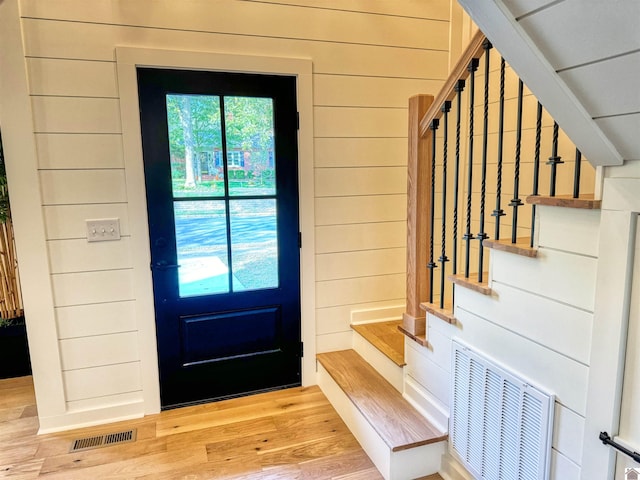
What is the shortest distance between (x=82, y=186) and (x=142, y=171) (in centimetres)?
32

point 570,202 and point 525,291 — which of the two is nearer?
point 570,202

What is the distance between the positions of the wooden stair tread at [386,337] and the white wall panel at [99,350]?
1.42 metres

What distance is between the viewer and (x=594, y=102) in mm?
→ 1130

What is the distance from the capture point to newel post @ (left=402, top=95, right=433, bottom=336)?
2.13m

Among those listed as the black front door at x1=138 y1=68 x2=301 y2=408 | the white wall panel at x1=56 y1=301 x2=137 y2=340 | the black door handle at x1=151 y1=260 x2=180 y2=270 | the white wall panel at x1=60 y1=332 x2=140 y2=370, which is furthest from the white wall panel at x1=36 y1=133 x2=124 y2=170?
the white wall panel at x1=60 y1=332 x2=140 y2=370

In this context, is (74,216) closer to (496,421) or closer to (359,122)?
(359,122)

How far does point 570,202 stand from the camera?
1.34m

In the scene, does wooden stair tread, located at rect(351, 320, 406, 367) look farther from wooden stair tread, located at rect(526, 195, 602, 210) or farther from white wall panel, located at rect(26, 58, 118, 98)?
white wall panel, located at rect(26, 58, 118, 98)

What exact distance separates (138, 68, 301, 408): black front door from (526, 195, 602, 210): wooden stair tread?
5.10ft

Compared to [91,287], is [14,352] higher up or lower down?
lower down

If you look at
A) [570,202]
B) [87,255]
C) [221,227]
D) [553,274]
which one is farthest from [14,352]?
[570,202]

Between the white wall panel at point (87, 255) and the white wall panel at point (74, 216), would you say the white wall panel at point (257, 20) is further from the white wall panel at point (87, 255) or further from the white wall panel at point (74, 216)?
the white wall panel at point (87, 255)

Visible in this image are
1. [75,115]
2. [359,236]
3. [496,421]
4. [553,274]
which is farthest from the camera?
[359,236]

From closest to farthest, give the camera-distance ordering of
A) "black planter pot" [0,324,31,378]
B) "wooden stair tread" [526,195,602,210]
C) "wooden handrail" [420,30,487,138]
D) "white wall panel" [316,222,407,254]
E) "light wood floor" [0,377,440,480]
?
"wooden stair tread" [526,195,602,210]
"wooden handrail" [420,30,487,138]
"light wood floor" [0,377,440,480]
"white wall panel" [316,222,407,254]
"black planter pot" [0,324,31,378]
